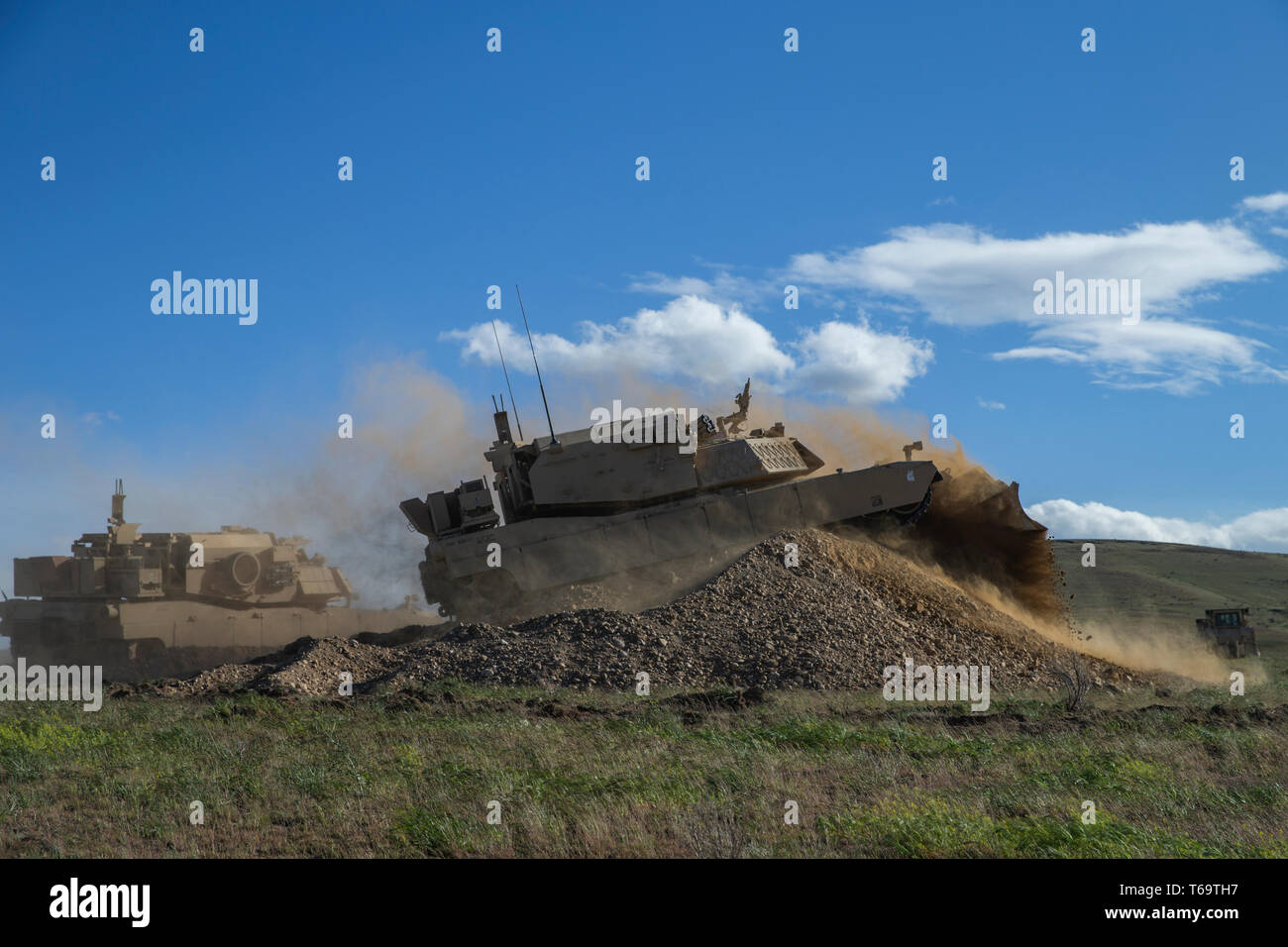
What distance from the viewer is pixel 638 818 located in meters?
9.60

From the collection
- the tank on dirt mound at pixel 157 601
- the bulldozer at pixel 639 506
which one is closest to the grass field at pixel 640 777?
the bulldozer at pixel 639 506

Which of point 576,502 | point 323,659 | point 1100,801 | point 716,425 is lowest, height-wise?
point 1100,801

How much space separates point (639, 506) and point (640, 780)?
14.9 meters

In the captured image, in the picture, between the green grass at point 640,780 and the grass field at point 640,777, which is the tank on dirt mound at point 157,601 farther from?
the green grass at point 640,780

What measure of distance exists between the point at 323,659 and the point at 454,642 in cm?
249

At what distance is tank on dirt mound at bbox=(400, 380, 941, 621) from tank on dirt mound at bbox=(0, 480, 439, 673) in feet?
27.1

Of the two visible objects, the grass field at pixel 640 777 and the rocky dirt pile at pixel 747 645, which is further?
the rocky dirt pile at pixel 747 645

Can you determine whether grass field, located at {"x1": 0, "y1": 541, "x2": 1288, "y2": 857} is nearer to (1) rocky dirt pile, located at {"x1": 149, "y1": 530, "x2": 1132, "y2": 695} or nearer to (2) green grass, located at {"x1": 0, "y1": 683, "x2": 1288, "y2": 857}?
(2) green grass, located at {"x1": 0, "y1": 683, "x2": 1288, "y2": 857}

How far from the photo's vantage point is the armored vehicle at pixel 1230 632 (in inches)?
1334

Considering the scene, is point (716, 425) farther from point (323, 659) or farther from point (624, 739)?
point (624, 739)

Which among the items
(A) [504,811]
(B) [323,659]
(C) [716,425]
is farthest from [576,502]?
(A) [504,811]

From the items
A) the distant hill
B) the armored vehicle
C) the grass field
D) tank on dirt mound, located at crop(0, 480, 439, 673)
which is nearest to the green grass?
the grass field

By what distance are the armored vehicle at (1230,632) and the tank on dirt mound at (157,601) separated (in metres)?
27.0
